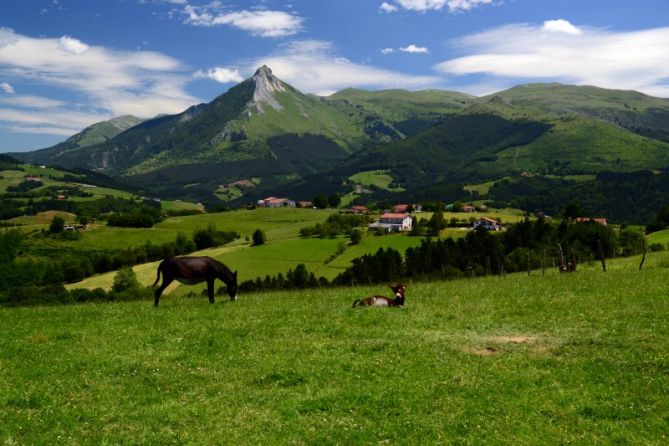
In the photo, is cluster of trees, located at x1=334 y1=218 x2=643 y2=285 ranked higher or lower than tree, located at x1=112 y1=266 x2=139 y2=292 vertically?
higher

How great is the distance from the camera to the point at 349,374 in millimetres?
16453

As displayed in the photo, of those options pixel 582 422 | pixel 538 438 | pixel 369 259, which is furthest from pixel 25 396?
pixel 369 259

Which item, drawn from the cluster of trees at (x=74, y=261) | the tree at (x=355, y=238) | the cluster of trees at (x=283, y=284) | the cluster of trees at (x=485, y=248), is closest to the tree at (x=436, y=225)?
the tree at (x=355, y=238)

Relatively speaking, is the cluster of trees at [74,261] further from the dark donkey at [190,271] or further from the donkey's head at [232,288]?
the donkey's head at [232,288]

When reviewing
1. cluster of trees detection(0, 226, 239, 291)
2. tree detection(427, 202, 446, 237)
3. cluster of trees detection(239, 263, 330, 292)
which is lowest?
cluster of trees detection(0, 226, 239, 291)

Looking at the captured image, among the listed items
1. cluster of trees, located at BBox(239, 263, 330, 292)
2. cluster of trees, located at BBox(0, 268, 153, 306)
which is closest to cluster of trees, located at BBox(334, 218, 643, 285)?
cluster of trees, located at BBox(239, 263, 330, 292)

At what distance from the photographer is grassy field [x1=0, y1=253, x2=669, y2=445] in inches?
502

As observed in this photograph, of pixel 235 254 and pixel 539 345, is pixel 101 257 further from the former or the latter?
pixel 539 345

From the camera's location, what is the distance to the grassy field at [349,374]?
41.9 feet

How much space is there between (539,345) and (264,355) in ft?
32.7

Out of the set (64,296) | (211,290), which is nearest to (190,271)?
(211,290)

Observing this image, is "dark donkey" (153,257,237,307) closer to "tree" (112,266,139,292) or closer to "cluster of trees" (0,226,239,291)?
"tree" (112,266,139,292)

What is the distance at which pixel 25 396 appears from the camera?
15.0m

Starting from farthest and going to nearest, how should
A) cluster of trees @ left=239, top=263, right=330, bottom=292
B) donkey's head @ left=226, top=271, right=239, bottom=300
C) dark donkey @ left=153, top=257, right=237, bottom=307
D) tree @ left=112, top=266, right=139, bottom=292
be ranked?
tree @ left=112, top=266, right=139, bottom=292 < cluster of trees @ left=239, top=263, right=330, bottom=292 < donkey's head @ left=226, top=271, right=239, bottom=300 < dark donkey @ left=153, top=257, right=237, bottom=307
